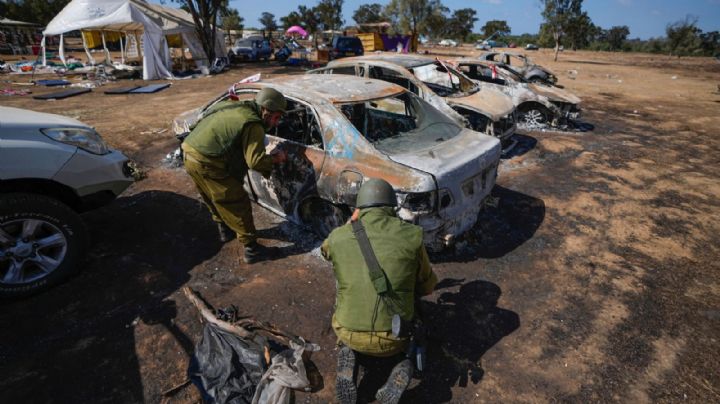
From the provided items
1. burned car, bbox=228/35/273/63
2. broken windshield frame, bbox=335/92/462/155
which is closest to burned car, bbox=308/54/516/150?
broken windshield frame, bbox=335/92/462/155

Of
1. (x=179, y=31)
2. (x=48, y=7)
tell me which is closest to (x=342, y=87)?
(x=179, y=31)

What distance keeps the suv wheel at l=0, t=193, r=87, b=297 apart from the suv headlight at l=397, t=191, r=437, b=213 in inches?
115

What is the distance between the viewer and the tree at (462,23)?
57.8 meters

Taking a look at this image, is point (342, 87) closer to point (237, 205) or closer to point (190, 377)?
point (237, 205)

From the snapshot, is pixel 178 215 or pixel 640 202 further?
pixel 640 202

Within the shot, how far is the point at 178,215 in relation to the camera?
14.8 ft

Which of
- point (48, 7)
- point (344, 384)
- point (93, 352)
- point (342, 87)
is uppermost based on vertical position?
point (48, 7)

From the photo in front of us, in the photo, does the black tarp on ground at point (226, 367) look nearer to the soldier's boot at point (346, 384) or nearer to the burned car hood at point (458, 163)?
the soldier's boot at point (346, 384)

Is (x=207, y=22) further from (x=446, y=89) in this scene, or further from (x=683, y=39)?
(x=683, y=39)

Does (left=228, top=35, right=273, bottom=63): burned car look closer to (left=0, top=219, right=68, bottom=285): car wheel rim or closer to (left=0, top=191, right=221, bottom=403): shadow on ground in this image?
(left=0, top=191, right=221, bottom=403): shadow on ground

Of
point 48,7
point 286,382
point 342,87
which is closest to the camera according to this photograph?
point 286,382

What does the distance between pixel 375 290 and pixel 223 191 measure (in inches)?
80.5

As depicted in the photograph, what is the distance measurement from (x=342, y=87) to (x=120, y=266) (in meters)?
2.94

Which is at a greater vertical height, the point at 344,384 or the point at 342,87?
the point at 342,87
